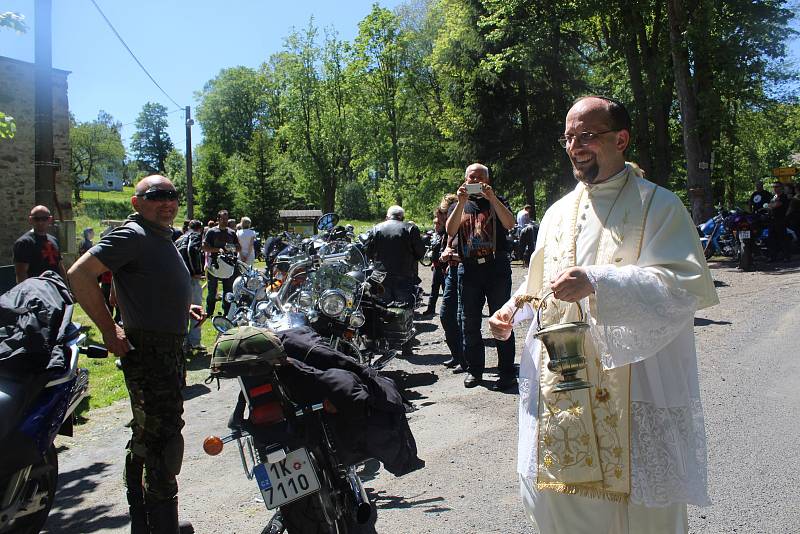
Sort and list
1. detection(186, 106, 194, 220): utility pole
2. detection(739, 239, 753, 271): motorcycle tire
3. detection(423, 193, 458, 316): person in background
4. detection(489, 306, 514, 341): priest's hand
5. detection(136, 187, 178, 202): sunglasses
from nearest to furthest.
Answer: detection(489, 306, 514, 341): priest's hand
detection(136, 187, 178, 202): sunglasses
detection(423, 193, 458, 316): person in background
detection(739, 239, 753, 271): motorcycle tire
detection(186, 106, 194, 220): utility pole

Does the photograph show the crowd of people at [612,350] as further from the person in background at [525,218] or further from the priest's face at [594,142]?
the person in background at [525,218]

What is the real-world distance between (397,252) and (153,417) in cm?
569

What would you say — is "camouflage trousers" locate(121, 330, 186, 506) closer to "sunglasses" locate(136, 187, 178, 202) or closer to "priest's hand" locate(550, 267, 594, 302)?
"sunglasses" locate(136, 187, 178, 202)

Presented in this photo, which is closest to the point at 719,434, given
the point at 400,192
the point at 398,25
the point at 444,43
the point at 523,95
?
the point at 523,95

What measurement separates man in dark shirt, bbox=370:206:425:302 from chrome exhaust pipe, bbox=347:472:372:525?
5.55 metres

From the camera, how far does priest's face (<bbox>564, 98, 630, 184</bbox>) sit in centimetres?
262

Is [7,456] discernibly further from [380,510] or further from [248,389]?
[380,510]

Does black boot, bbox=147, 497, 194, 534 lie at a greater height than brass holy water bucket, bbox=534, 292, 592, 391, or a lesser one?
lesser

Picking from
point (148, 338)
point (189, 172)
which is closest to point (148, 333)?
point (148, 338)

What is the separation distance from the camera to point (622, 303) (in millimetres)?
2377

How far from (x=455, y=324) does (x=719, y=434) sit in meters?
3.41

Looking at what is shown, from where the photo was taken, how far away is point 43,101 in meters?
8.52

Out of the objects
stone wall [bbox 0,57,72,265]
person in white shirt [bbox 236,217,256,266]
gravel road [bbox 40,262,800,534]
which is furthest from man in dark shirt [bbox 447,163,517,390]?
stone wall [bbox 0,57,72,265]

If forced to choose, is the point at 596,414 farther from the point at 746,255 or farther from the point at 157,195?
the point at 746,255
